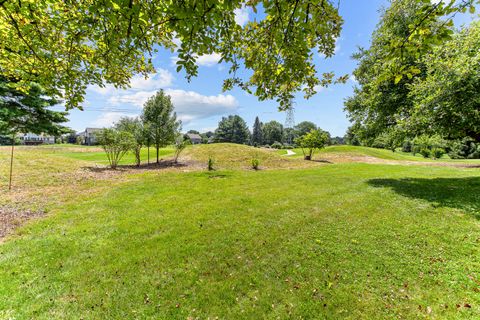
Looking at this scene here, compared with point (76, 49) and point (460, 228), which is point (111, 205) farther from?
point (460, 228)

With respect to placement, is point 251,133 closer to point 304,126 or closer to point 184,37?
point 304,126

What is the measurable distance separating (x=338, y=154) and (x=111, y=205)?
27469 mm

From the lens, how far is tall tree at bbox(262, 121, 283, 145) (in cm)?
8432

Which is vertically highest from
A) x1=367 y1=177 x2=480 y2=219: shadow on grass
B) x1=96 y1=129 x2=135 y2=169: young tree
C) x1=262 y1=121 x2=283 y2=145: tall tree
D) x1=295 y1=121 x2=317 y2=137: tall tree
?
x1=295 y1=121 x2=317 y2=137: tall tree

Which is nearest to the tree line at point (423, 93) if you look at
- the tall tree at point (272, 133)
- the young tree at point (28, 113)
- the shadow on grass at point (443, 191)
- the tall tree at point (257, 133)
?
the shadow on grass at point (443, 191)

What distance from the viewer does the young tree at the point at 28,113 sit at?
14.8 metres

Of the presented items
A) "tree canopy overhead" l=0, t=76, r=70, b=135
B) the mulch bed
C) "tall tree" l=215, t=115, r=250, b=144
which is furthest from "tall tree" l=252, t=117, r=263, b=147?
the mulch bed

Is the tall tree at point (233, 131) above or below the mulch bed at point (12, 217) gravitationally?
above

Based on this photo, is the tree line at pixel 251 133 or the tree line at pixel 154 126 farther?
the tree line at pixel 251 133

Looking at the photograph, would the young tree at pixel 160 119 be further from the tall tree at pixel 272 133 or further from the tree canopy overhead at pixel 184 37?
the tall tree at pixel 272 133

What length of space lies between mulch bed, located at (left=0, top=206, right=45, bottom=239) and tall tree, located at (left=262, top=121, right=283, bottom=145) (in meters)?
80.5

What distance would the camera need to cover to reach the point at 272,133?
8444cm

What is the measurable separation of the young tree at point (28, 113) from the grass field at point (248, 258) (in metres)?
11.1

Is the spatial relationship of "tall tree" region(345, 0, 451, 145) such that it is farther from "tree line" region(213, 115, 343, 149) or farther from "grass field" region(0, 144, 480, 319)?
"tree line" region(213, 115, 343, 149)
